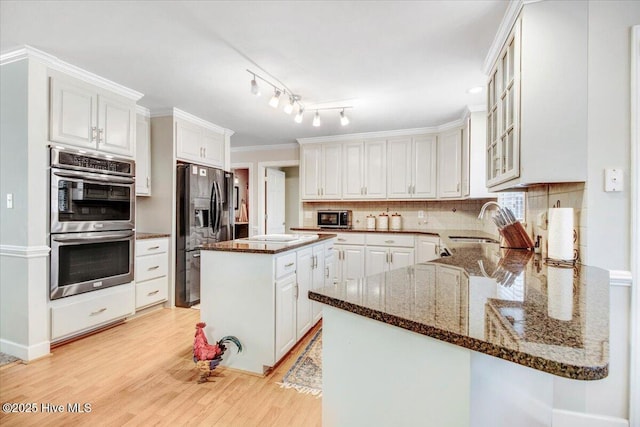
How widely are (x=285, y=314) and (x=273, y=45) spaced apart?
1964 mm

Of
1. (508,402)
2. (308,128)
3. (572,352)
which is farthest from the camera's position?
(308,128)

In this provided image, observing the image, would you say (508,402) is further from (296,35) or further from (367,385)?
(296,35)

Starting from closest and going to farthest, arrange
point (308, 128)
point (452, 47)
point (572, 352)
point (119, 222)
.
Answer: point (572, 352)
point (452, 47)
point (119, 222)
point (308, 128)

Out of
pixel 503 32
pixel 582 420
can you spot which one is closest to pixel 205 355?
pixel 582 420

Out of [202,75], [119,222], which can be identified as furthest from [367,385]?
[119,222]

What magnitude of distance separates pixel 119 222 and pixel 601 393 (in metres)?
3.66

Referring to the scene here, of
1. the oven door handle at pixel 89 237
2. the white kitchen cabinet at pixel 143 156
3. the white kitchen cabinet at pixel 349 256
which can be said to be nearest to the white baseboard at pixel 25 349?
the oven door handle at pixel 89 237

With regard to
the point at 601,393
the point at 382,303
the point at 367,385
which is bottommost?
the point at 601,393

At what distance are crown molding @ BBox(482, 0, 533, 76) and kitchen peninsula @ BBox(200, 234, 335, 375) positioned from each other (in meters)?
1.98

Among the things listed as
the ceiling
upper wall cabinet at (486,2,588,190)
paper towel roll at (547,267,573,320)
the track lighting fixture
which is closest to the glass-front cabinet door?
upper wall cabinet at (486,2,588,190)

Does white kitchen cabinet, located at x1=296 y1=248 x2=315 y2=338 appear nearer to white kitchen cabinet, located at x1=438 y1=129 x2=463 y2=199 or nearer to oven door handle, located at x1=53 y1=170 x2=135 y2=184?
oven door handle, located at x1=53 y1=170 x2=135 y2=184

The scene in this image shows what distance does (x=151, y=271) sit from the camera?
340 cm

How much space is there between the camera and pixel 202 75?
8.87ft

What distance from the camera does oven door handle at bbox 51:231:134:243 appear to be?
8.18 feet
